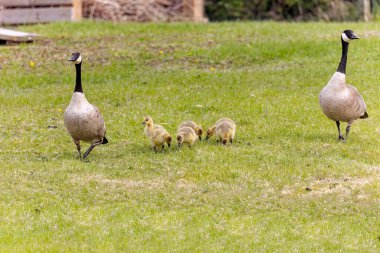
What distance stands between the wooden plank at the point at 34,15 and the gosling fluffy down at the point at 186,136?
44.2 ft

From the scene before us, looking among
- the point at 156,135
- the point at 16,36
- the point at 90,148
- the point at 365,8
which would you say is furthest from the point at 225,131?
the point at 365,8

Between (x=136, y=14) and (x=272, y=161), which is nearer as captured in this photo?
(x=272, y=161)

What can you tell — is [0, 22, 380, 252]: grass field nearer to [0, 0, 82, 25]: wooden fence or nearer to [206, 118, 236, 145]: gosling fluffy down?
[206, 118, 236, 145]: gosling fluffy down

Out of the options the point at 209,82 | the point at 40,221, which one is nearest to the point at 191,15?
the point at 209,82

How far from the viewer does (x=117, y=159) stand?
496 inches

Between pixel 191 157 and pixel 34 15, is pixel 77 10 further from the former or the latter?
pixel 191 157

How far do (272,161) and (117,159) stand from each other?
7.26ft

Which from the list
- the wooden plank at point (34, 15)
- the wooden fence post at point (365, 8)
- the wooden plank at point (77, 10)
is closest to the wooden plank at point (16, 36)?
the wooden plank at point (34, 15)

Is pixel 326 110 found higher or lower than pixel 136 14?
higher

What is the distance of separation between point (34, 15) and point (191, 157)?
569 inches

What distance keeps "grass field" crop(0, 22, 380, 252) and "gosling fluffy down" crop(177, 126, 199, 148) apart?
0.15 meters

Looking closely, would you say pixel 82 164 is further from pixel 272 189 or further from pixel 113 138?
pixel 272 189

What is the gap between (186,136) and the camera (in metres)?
12.7

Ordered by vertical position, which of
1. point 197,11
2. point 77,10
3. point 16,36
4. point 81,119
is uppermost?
point 81,119
